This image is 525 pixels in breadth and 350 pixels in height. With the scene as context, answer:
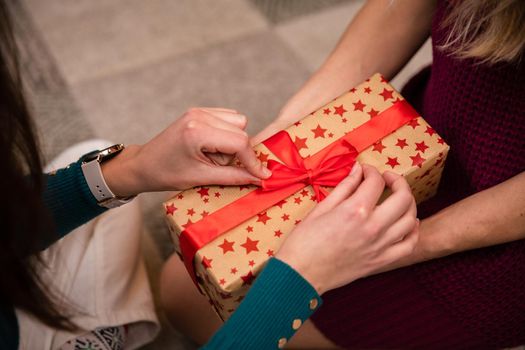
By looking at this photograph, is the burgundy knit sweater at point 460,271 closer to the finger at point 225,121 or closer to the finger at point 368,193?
the finger at point 368,193

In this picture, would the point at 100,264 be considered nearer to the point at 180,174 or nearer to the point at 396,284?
the point at 180,174

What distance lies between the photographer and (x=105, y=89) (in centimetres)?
155

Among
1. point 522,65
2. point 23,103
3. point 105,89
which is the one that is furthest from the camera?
point 105,89

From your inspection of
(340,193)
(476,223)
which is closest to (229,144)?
(340,193)

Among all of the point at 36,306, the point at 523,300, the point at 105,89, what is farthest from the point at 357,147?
the point at 105,89

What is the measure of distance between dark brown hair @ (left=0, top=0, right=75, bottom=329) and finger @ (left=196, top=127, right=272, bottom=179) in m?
0.21

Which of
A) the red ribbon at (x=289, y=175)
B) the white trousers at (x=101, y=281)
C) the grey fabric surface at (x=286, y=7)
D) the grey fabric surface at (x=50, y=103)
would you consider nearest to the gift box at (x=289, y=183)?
the red ribbon at (x=289, y=175)

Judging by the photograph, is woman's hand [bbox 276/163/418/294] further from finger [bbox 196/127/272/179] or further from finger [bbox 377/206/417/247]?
finger [bbox 196/127/272/179]

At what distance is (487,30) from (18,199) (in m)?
0.61

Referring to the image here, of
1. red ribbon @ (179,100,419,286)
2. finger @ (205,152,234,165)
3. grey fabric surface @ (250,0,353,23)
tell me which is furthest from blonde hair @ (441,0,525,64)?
grey fabric surface @ (250,0,353,23)

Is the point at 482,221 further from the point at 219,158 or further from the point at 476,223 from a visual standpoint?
the point at 219,158

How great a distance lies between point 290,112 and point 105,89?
0.87m

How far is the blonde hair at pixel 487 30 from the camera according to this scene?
0.64m

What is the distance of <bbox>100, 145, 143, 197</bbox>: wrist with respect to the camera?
742 mm
